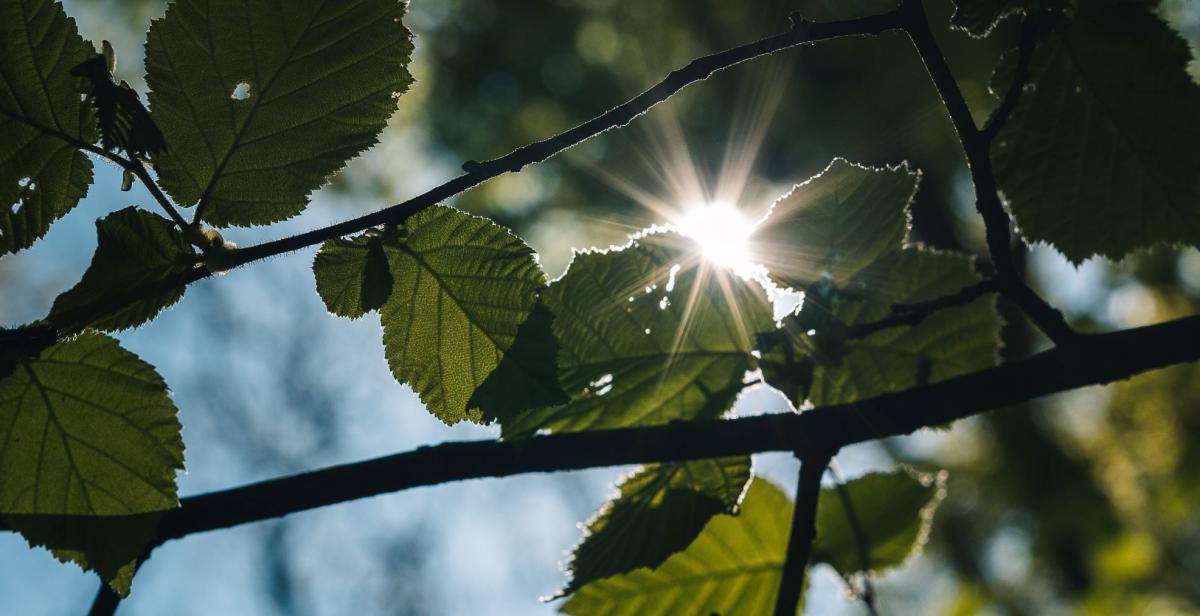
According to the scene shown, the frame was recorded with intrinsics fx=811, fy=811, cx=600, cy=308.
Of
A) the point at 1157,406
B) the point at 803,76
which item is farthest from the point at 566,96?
the point at 1157,406

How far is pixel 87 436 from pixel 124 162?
305 mm

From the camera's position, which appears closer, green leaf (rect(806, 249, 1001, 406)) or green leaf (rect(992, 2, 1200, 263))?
green leaf (rect(992, 2, 1200, 263))

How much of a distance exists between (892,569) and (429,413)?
0.87 m

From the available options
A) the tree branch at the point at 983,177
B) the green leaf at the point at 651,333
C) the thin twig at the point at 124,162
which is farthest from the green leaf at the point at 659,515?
the thin twig at the point at 124,162

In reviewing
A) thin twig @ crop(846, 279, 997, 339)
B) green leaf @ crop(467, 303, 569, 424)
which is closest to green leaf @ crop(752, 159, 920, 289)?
thin twig @ crop(846, 279, 997, 339)

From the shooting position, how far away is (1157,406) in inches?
307

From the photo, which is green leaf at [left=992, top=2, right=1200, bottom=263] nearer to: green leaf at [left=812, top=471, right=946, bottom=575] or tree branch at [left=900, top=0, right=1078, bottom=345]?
tree branch at [left=900, top=0, right=1078, bottom=345]

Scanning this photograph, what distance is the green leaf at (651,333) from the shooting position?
97 cm

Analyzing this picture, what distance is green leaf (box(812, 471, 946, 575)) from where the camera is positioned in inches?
50.9

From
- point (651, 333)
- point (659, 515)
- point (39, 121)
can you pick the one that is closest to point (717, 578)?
point (659, 515)

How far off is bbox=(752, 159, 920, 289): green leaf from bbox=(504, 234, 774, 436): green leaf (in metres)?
0.06

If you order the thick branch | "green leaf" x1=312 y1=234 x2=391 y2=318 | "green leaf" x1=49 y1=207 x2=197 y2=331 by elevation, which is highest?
"green leaf" x1=312 y1=234 x2=391 y2=318

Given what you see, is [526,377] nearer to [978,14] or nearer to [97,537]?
[97,537]

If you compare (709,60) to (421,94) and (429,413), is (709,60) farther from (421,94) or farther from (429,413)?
(421,94)
